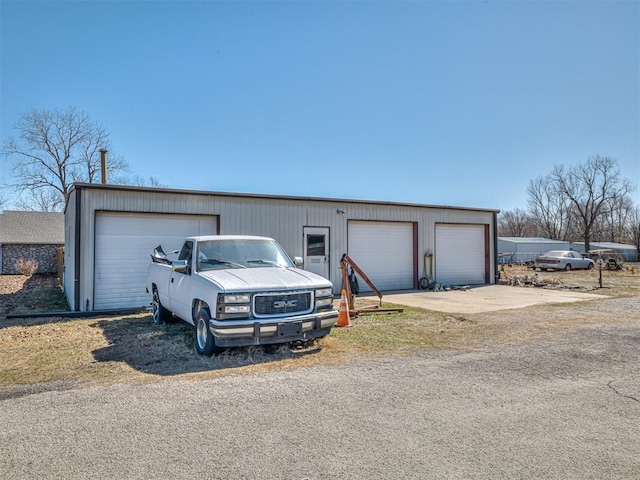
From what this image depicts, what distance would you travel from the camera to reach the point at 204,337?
260 inches

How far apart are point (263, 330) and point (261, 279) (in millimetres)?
883

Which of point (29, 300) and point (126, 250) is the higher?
point (126, 250)

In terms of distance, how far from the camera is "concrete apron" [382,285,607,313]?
12086 mm

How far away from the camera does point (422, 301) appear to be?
13.5m

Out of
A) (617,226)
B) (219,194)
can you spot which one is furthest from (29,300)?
(617,226)

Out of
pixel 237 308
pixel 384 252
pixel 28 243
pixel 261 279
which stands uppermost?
pixel 28 243

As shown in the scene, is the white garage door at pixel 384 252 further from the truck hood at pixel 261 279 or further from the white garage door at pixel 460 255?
the truck hood at pixel 261 279

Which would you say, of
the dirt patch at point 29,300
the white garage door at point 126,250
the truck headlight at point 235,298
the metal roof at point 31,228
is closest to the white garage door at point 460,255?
the white garage door at point 126,250

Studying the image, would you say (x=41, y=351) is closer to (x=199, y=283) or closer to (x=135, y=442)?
(x=199, y=283)

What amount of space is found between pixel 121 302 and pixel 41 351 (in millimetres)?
4992

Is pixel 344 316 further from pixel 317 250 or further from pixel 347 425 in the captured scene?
pixel 317 250

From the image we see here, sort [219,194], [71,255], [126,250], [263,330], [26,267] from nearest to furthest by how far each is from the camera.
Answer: [263,330] → [126,250] → [71,255] → [219,194] → [26,267]

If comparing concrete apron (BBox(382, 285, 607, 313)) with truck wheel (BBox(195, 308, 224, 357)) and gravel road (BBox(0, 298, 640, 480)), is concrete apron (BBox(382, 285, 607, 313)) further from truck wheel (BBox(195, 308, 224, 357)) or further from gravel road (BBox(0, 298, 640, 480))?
truck wheel (BBox(195, 308, 224, 357))

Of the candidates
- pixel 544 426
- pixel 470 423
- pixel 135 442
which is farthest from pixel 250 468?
pixel 544 426
